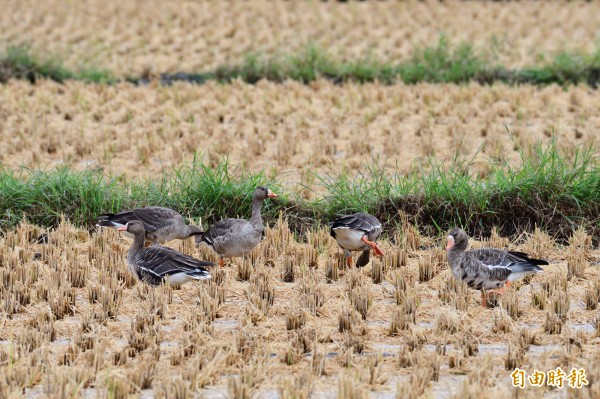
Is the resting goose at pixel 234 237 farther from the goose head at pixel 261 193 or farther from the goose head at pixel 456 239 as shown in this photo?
the goose head at pixel 456 239

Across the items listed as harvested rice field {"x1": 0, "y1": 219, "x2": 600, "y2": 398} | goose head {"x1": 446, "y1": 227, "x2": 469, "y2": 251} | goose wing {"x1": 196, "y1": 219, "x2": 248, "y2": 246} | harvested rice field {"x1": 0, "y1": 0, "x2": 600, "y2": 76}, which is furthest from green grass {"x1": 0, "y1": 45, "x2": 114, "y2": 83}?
goose head {"x1": 446, "y1": 227, "x2": 469, "y2": 251}

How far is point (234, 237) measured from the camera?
8836 millimetres

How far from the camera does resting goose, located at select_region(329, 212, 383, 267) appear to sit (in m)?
8.75

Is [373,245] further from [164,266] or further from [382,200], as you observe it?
[164,266]

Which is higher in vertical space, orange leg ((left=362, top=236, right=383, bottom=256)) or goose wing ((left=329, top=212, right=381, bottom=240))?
goose wing ((left=329, top=212, right=381, bottom=240))

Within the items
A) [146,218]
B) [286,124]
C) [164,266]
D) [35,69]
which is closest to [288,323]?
[164,266]

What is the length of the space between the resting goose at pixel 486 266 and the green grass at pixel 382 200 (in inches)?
64.9

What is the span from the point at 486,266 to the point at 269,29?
1594 centimetres

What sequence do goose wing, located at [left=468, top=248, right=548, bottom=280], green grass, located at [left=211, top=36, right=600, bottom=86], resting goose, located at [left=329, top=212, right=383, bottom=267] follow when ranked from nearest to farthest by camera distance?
goose wing, located at [left=468, top=248, right=548, bottom=280] → resting goose, located at [left=329, top=212, right=383, bottom=267] → green grass, located at [left=211, top=36, right=600, bottom=86]

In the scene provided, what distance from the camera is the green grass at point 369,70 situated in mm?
17766

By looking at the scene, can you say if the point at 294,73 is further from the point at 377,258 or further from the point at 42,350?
the point at 42,350

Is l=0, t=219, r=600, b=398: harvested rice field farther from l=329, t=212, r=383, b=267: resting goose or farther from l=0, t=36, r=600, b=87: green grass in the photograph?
l=0, t=36, r=600, b=87: green grass

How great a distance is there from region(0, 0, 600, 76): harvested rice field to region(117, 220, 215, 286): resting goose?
1072 cm
